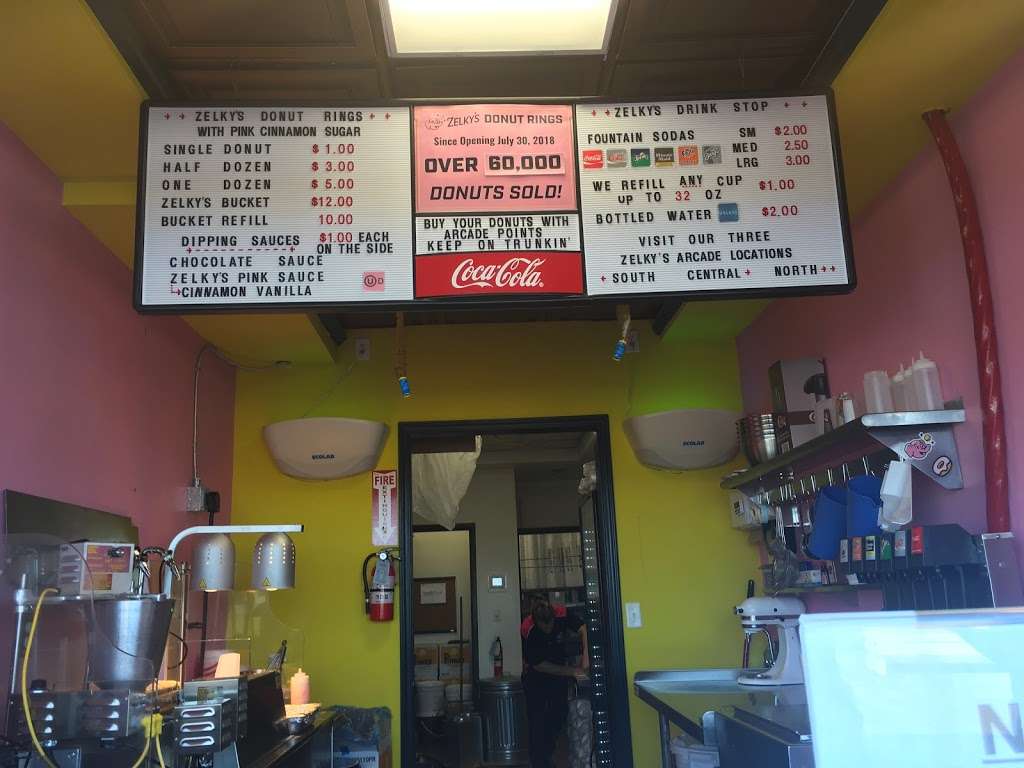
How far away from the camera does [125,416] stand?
320cm

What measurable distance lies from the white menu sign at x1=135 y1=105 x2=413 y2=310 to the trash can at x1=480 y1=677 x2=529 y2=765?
6.30 meters

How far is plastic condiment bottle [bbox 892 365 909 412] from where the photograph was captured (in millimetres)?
2844

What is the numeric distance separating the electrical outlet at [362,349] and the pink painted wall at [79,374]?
3.08ft

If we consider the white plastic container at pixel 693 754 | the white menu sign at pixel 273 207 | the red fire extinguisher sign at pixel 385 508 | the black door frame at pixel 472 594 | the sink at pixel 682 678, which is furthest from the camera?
the black door frame at pixel 472 594

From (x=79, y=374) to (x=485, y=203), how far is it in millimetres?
1594

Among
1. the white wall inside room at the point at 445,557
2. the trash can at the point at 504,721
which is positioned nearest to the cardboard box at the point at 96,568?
the trash can at the point at 504,721

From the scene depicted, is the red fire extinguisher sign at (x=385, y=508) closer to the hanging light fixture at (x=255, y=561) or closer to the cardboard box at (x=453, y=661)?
the hanging light fixture at (x=255, y=561)

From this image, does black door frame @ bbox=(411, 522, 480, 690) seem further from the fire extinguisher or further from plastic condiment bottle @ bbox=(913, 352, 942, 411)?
plastic condiment bottle @ bbox=(913, 352, 942, 411)

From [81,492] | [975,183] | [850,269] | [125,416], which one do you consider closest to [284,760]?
[81,492]

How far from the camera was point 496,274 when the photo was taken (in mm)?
2174

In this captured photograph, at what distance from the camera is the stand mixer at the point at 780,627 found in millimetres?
3461

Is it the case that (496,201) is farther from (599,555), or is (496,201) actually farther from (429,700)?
(429,700)

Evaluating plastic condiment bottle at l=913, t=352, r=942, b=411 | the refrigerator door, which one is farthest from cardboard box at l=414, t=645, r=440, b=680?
plastic condiment bottle at l=913, t=352, r=942, b=411

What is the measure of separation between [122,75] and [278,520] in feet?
8.66
